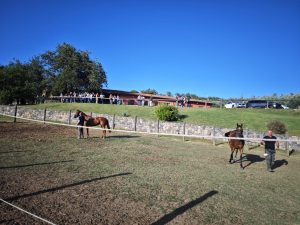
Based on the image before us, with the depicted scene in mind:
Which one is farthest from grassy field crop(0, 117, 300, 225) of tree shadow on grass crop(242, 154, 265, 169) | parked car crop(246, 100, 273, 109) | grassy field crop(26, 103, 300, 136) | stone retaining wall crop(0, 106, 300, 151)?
parked car crop(246, 100, 273, 109)

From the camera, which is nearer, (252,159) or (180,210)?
(180,210)

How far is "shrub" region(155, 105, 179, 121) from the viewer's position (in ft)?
109

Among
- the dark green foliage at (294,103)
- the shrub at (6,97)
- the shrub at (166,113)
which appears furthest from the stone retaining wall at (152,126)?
the dark green foliage at (294,103)

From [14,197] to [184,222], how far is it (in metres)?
4.49

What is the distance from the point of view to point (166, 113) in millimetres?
33125

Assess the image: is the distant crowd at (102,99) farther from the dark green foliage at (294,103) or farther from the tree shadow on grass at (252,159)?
the tree shadow on grass at (252,159)

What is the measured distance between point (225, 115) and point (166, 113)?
26.5ft

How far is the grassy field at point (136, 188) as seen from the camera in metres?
7.48

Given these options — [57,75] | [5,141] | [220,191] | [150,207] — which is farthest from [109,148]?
[57,75]

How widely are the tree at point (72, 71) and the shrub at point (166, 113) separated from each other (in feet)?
103

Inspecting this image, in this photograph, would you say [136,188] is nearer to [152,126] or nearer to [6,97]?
[152,126]

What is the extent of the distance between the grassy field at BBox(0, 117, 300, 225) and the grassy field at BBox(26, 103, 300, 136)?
15273 millimetres

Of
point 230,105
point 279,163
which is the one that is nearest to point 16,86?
point 230,105

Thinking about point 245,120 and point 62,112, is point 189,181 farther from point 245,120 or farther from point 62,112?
point 62,112
